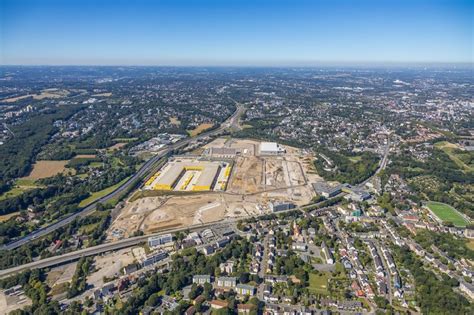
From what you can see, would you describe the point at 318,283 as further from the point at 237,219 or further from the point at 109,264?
the point at 109,264

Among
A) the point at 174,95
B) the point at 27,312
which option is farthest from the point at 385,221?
the point at 174,95

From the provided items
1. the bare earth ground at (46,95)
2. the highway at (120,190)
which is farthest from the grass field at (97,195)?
the bare earth ground at (46,95)

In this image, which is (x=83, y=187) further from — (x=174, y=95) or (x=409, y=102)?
(x=409, y=102)

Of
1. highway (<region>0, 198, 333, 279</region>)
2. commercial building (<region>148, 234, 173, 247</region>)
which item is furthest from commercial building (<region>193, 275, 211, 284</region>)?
highway (<region>0, 198, 333, 279</region>)

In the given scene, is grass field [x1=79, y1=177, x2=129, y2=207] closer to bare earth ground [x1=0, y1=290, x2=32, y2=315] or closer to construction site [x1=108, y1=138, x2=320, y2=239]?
construction site [x1=108, y1=138, x2=320, y2=239]

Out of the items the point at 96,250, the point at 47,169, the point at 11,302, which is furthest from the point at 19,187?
the point at 11,302
